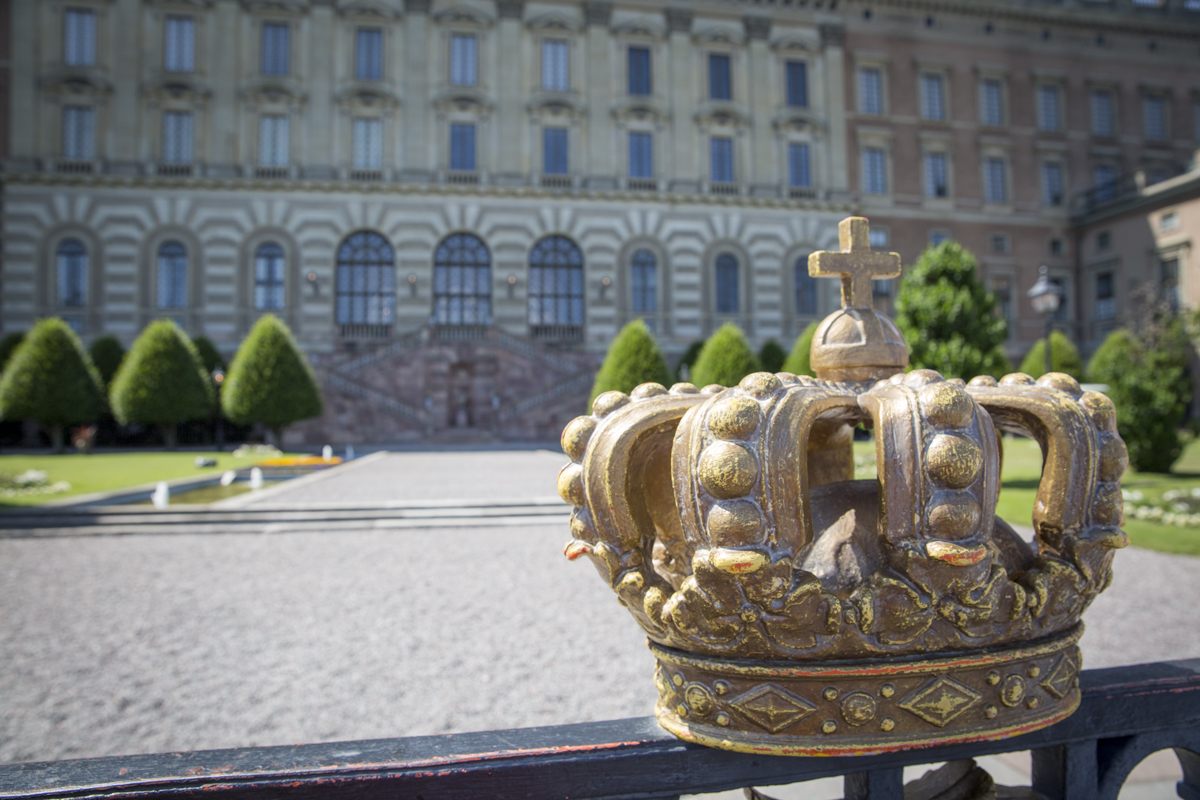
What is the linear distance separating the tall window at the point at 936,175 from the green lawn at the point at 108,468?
1388 inches

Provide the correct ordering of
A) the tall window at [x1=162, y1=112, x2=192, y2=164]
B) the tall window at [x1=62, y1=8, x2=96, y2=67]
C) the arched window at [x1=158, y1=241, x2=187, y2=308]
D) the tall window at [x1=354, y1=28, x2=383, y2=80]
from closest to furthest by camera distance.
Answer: the arched window at [x1=158, y1=241, x2=187, y2=308] < the tall window at [x1=62, y1=8, x2=96, y2=67] < the tall window at [x1=162, y1=112, x2=192, y2=164] < the tall window at [x1=354, y1=28, x2=383, y2=80]

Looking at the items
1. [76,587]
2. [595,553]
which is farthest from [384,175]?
[595,553]

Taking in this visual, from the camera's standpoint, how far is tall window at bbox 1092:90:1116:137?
41.4 meters

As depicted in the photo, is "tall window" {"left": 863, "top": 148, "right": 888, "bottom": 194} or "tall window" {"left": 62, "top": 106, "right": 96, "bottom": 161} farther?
"tall window" {"left": 863, "top": 148, "right": 888, "bottom": 194}

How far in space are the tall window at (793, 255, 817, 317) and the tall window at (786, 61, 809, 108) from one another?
8.33 metres

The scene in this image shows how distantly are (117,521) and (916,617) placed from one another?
44.3 ft

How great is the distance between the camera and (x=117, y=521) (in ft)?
39.0

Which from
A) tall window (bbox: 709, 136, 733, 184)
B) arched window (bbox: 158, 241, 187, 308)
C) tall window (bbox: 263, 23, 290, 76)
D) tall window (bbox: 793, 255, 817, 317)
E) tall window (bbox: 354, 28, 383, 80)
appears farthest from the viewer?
tall window (bbox: 709, 136, 733, 184)

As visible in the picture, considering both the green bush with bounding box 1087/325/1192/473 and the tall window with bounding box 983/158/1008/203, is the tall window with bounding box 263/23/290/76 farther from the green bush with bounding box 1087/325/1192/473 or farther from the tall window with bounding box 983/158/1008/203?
the tall window with bounding box 983/158/1008/203

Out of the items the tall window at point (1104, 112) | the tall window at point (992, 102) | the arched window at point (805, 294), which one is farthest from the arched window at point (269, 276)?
the tall window at point (1104, 112)

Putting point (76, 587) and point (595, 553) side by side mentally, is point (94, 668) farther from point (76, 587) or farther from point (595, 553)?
point (595, 553)

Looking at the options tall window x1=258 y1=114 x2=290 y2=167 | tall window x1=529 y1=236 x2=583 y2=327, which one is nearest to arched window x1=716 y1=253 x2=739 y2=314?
tall window x1=529 y1=236 x2=583 y2=327

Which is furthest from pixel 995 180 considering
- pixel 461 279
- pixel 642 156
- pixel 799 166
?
pixel 461 279

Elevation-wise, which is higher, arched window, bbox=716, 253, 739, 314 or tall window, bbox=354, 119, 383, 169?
tall window, bbox=354, 119, 383, 169
